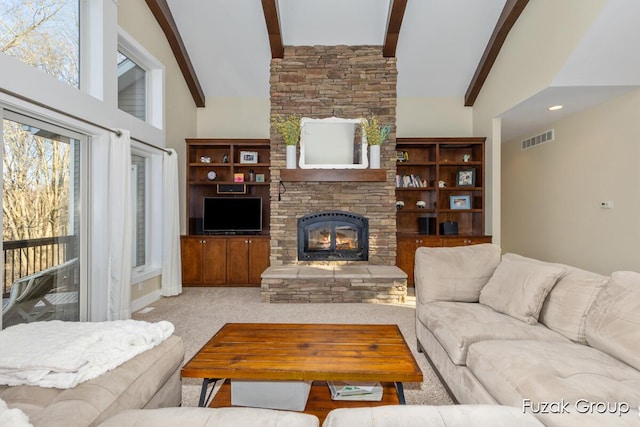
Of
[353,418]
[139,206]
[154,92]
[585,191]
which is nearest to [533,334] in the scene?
[353,418]

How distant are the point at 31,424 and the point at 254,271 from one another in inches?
161

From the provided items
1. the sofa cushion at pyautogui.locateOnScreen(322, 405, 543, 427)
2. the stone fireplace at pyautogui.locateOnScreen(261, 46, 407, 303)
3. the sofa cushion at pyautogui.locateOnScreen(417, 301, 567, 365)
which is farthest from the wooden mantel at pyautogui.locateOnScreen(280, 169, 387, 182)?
the sofa cushion at pyautogui.locateOnScreen(322, 405, 543, 427)

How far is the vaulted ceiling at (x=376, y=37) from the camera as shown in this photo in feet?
14.0

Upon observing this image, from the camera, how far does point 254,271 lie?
203 inches

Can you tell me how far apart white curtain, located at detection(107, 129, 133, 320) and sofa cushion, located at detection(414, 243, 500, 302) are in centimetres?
288

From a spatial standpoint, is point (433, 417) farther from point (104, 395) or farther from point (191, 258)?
point (191, 258)

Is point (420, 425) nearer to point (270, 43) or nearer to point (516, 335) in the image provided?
point (516, 335)

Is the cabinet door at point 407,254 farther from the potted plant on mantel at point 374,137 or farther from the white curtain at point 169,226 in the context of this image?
the white curtain at point 169,226

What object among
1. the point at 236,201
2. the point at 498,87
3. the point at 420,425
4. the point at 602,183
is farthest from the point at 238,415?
the point at 498,87

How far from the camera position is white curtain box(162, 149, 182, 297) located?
15.1ft

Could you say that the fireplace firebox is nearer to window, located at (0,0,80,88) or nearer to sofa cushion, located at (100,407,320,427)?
window, located at (0,0,80,88)

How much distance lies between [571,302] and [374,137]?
10.7ft

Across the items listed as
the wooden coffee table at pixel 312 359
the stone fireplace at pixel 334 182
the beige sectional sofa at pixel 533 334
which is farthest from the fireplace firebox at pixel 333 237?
the wooden coffee table at pixel 312 359

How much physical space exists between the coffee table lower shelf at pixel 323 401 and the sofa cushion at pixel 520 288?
968mm
